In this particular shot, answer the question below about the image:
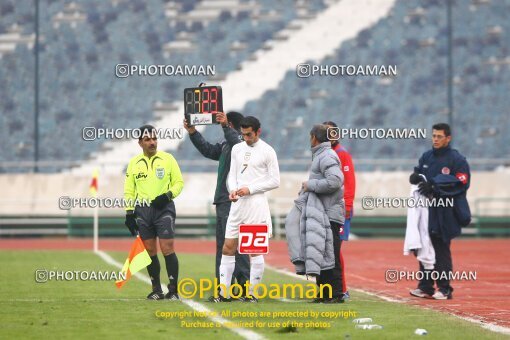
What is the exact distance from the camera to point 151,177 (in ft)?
43.5

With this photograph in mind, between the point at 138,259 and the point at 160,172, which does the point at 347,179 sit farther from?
the point at 138,259

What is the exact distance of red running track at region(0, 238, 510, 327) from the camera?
12977 millimetres

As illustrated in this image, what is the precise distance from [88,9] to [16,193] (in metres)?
7.04

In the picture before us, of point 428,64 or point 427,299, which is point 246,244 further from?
point 428,64

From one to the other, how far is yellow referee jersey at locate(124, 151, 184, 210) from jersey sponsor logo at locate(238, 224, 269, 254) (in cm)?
111

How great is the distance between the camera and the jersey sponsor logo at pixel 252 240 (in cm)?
1239

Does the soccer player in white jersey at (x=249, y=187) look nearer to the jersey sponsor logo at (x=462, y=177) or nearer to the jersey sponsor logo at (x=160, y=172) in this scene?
the jersey sponsor logo at (x=160, y=172)

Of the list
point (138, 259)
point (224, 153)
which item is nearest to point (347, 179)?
point (224, 153)

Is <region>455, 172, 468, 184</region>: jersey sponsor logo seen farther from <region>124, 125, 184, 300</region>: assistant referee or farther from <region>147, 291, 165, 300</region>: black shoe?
<region>147, 291, 165, 300</region>: black shoe

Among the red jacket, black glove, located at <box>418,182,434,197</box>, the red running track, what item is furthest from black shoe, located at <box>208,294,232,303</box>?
black glove, located at <box>418,182,434,197</box>

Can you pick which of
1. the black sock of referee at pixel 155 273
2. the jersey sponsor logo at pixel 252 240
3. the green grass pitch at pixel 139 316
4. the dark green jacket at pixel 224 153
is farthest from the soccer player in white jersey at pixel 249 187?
the black sock of referee at pixel 155 273

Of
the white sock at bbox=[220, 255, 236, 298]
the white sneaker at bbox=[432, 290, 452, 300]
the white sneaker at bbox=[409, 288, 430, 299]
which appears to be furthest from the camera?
the white sneaker at bbox=[409, 288, 430, 299]

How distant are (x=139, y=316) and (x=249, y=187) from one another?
210 cm

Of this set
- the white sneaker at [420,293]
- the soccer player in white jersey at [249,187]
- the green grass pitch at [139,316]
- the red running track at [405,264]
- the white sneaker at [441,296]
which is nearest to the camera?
the green grass pitch at [139,316]
